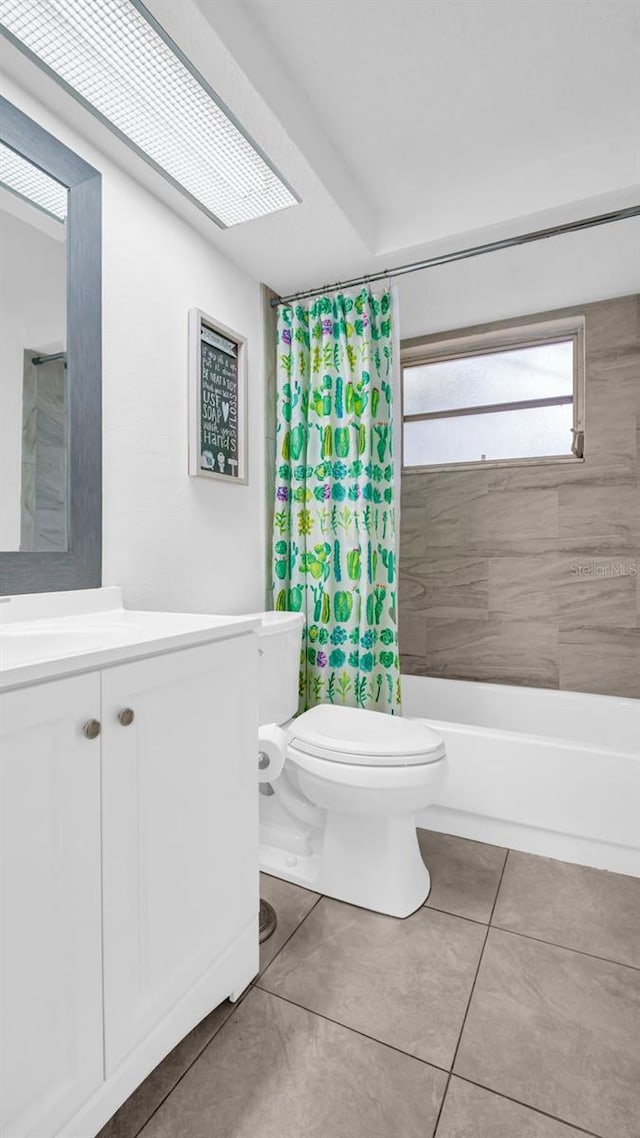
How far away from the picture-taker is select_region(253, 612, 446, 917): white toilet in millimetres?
1505

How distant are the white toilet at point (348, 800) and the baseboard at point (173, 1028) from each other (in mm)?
402

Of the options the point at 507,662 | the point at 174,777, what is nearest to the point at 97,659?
the point at 174,777

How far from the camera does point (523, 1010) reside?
4.01 feet

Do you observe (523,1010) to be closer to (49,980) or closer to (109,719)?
(49,980)

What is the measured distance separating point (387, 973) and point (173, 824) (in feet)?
2.46

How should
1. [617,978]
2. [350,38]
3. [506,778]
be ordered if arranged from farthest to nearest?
[506,778], [350,38], [617,978]

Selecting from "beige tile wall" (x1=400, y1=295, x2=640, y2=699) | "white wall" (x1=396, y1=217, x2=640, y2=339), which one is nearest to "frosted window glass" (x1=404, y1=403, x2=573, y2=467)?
"beige tile wall" (x1=400, y1=295, x2=640, y2=699)

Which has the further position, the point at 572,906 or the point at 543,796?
the point at 543,796

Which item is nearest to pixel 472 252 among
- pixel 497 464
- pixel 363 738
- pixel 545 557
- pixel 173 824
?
pixel 497 464

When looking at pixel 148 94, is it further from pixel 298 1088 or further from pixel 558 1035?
pixel 558 1035

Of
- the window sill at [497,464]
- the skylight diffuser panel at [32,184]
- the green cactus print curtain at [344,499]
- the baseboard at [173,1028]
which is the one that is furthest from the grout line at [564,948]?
the skylight diffuser panel at [32,184]

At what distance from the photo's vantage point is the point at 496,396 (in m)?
2.82

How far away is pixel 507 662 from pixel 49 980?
2339mm

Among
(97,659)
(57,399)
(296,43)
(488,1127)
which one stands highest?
(296,43)
